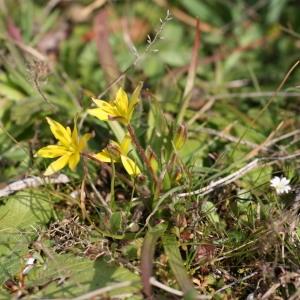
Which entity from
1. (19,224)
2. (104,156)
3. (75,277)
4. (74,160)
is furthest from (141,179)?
(19,224)

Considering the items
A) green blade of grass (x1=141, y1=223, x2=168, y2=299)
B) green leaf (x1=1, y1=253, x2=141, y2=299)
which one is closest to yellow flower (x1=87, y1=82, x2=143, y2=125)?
green blade of grass (x1=141, y1=223, x2=168, y2=299)

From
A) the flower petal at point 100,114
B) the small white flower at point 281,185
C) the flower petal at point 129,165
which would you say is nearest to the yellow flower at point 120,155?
the flower petal at point 129,165

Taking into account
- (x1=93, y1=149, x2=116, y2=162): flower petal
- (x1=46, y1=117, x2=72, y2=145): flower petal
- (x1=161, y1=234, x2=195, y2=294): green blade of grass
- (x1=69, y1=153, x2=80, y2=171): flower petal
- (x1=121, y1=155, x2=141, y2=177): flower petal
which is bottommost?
(x1=161, y1=234, x2=195, y2=294): green blade of grass

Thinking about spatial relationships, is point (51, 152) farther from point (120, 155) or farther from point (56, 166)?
point (120, 155)

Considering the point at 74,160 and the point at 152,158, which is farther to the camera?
the point at 152,158

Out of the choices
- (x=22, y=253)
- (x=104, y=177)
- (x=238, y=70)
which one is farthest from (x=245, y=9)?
(x=22, y=253)

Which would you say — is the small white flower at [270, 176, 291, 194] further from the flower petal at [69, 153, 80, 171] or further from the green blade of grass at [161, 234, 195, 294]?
the flower petal at [69, 153, 80, 171]
